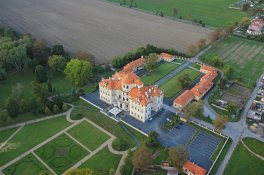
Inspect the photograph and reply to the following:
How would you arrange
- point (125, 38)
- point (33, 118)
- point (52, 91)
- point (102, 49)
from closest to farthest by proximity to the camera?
point (33, 118) < point (52, 91) < point (102, 49) < point (125, 38)

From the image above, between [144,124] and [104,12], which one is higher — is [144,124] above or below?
below

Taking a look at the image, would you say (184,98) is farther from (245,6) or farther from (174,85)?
(245,6)

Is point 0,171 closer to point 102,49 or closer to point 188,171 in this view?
point 188,171

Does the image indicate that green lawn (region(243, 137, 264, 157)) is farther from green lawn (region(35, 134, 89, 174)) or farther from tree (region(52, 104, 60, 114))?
tree (region(52, 104, 60, 114))

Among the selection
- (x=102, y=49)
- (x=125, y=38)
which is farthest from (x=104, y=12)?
(x=102, y=49)

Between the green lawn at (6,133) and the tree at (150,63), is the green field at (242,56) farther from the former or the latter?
the green lawn at (6,133)

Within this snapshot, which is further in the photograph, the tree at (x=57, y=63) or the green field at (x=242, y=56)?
the green field at (x=242, y=56)

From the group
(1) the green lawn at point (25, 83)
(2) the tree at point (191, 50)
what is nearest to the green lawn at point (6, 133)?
(1) the green lawn at point (25, 83)
